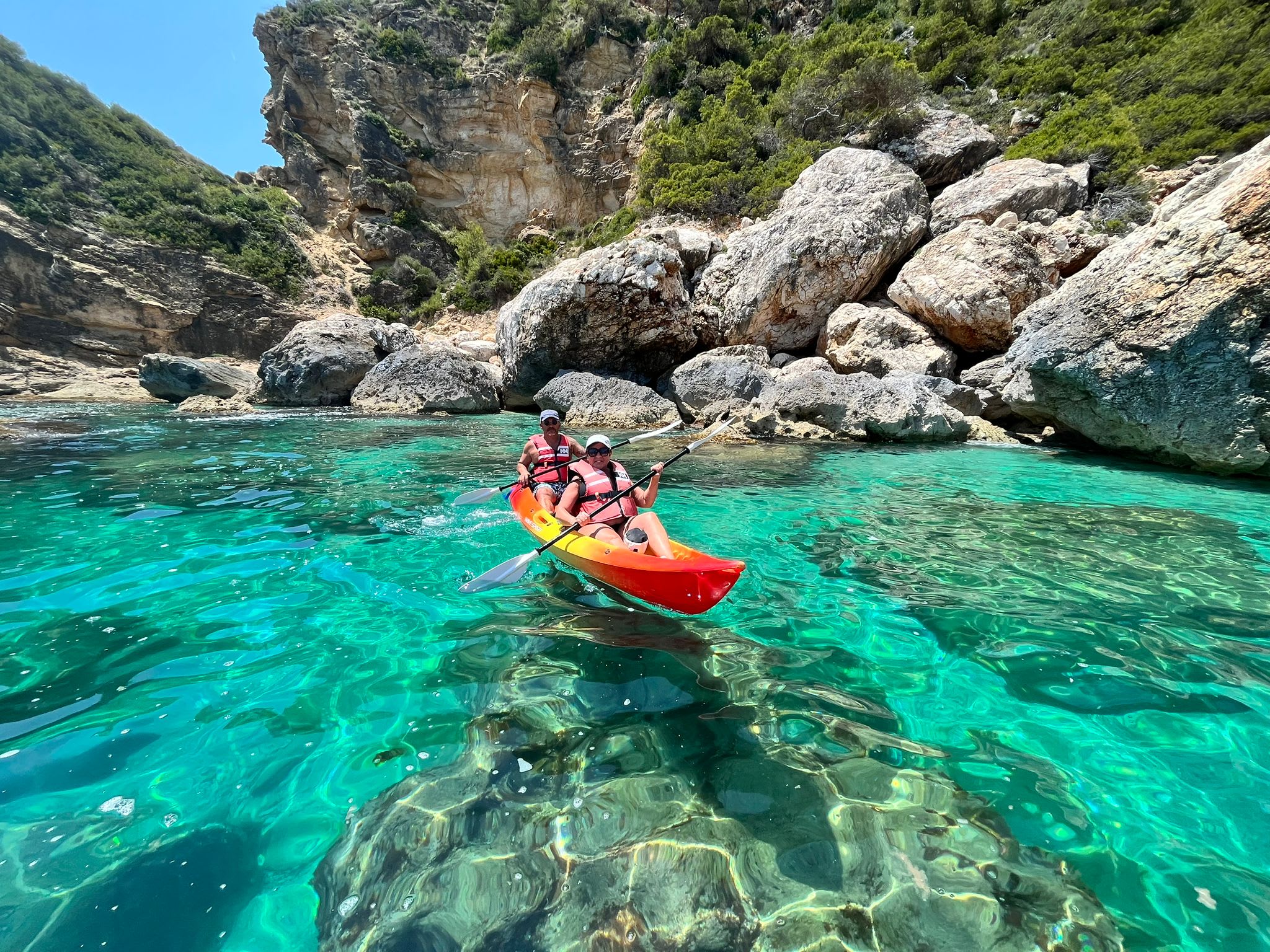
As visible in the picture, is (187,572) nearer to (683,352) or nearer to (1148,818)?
(1148,818)

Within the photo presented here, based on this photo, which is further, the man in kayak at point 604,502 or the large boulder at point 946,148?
the large boulder at point 946,148

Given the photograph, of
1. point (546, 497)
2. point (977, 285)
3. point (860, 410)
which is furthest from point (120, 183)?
point (977, 285)

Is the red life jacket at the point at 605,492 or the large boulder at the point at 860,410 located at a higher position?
the large boulder at the point at 860,410

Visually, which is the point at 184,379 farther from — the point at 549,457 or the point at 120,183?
the point at 549,457

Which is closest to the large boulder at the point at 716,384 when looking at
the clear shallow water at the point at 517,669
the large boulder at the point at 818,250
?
the large boulder at the point at 818,250

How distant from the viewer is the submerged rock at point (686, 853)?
159cm

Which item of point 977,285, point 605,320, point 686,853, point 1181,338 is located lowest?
point 686,853

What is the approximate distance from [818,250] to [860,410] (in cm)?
630

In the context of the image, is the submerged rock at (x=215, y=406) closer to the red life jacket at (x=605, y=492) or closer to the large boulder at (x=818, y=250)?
the large boulder at (x=818, y=250)

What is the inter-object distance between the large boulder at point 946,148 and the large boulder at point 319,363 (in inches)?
761

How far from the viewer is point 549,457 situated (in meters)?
6.12

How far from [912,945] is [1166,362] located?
974 cm

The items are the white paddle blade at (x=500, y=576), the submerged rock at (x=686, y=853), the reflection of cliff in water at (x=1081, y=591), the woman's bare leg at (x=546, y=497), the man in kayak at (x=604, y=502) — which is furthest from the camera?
the woman's bare leg at (x=546, y=497)

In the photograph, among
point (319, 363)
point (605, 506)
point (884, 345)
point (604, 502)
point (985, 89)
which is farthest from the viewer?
point (985, 89)
